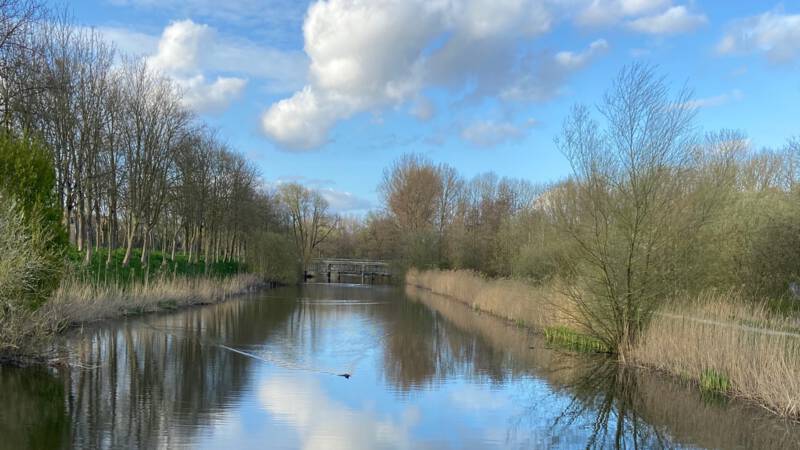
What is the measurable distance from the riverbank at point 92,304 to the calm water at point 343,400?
20.2 inches

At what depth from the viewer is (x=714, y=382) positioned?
1040 centimetres

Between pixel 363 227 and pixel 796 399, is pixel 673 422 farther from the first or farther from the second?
pixel 363 227

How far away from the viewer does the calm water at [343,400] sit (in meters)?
7.46

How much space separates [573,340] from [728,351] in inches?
243

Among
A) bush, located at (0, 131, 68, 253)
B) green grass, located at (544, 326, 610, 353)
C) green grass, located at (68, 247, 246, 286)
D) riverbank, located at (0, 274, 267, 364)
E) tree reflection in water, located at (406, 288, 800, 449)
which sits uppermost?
bush, located at (0, 131, 68, 253)

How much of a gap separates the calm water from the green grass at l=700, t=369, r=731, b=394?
0.28 meters

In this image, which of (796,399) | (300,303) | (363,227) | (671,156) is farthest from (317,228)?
(796,399)

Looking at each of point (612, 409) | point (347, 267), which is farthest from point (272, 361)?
point (347, 267)

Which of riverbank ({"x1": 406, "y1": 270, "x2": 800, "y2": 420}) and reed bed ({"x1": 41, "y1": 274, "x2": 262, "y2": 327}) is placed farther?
reed bed ({"x1": 41, "y1": 274, "x2": 262, "y2": 327})

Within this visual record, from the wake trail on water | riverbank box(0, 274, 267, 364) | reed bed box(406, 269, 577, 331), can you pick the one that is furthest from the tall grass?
riverbank box(0, 274, 267, 364)

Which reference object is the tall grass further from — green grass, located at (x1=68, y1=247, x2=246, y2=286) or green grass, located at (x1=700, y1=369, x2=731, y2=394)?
green grass, located at (x1=68, y1=247, x2=246, y2=286)

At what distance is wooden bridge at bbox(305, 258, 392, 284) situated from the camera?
6269cm

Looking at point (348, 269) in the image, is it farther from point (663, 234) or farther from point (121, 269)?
point (663, 234)

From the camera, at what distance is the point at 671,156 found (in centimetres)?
1347
